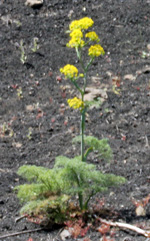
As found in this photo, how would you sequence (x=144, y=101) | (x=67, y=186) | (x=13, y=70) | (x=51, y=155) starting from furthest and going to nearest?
1. (x=13, y=70)
2. (x=144, y=101)
3. (x=51, y=155)
4. (x=67, y=186)

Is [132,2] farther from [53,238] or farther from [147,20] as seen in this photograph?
[53,238]

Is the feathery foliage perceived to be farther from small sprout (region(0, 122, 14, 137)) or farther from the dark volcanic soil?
small sprout (region(0, 122, 14, 137))

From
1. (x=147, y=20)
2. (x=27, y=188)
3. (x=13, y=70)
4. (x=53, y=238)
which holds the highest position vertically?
(x=147, y=20)

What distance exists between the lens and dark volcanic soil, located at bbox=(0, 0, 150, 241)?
5141 mm

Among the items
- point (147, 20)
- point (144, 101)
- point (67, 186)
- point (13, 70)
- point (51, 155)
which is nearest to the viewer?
point (67, 186)

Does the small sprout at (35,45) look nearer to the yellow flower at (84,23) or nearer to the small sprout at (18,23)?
the small sprout at (18,23)

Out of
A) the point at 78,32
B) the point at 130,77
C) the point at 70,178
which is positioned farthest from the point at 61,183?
the point at 130,77

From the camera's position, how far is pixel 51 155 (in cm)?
582

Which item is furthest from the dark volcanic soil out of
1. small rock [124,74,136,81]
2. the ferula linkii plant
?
the ferula linkii plant

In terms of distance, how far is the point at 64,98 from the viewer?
22.5 feet

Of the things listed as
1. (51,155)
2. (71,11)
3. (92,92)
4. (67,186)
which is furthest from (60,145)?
(71,11)

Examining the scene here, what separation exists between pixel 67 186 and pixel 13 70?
3.34 meters

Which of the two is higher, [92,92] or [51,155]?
[92,92]

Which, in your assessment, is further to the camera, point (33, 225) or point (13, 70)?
point (13, 70)
